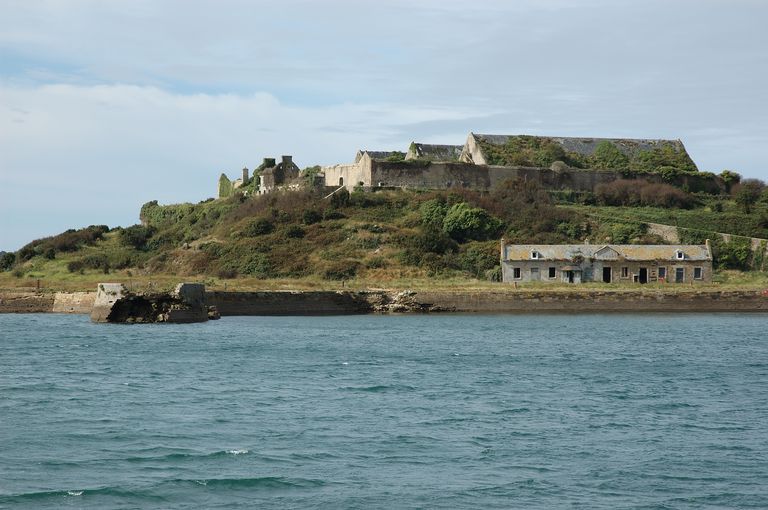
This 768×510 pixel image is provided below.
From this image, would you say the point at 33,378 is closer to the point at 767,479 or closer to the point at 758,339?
the point at 767,479

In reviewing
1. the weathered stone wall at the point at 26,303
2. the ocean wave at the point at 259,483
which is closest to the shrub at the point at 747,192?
the weathered stone wall at the point at 26,303

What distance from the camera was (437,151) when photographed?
79500mm

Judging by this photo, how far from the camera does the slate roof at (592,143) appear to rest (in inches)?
3164

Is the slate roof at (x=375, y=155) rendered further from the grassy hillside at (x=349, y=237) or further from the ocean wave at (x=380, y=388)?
the ocean wave at (x=380, y=388)

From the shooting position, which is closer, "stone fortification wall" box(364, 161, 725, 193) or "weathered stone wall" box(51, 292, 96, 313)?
"weathered stone wall" box(51, 292, 96, 313)

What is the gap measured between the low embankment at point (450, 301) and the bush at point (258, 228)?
49.2 ft

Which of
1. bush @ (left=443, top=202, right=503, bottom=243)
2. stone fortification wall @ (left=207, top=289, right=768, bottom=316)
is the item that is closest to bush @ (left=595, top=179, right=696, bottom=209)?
bush @ (left=443, top=202, right=503, bottom=243)

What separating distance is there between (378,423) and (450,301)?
3181 centimetres

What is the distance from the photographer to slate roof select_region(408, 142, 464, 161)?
78.1 metres

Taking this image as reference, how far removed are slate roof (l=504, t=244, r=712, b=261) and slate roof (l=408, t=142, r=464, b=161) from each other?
75.2 feet

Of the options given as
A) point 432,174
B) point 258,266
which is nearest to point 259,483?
point 258,266

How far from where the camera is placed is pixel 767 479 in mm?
15547

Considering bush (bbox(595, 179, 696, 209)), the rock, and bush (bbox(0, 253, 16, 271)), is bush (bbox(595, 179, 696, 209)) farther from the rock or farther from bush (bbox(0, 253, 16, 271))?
bush (bbox(0, 253, 16, 271))

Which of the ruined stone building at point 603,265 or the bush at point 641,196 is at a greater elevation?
the bush at point 641,196
